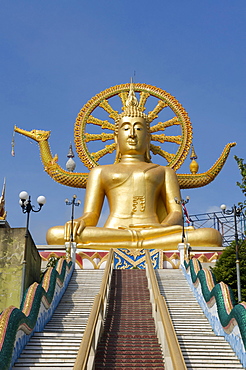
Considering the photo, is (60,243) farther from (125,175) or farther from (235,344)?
(235,344)

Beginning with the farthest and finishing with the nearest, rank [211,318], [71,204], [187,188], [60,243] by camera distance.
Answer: [187,188], [60,243], [71,204], [211,318]

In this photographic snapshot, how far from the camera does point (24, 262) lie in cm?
1113

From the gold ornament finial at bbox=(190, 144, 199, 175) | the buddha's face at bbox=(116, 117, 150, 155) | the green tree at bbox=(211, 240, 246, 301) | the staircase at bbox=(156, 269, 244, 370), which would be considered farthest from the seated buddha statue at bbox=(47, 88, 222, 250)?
the staircase at bbox=(156, 269, 244, 370)

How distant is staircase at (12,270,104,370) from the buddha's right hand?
319 centimetres

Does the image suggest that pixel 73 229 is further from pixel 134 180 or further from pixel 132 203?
pixel 134 180

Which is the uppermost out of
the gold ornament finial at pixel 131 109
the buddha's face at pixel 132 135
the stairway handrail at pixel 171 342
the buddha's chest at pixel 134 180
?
the gold ornament finial at pixel 131 109

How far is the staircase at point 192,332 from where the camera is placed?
7492 millimetres

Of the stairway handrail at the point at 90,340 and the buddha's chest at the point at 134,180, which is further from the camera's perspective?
the buddha's chest at the point at 134,180

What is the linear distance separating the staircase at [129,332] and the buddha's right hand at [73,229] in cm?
451

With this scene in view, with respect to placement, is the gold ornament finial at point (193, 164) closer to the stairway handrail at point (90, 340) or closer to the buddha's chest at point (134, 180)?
the buddha's chest at point (134, 180)

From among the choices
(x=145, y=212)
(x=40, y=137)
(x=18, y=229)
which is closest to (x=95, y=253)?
(x=145, y=212)

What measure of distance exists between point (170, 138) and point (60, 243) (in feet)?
22.2

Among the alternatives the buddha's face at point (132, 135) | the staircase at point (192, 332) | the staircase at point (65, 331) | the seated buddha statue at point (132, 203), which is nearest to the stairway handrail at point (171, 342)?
the staircase at point (192, 332)

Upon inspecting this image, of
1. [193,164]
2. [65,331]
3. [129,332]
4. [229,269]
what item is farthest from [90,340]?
[193,164]
